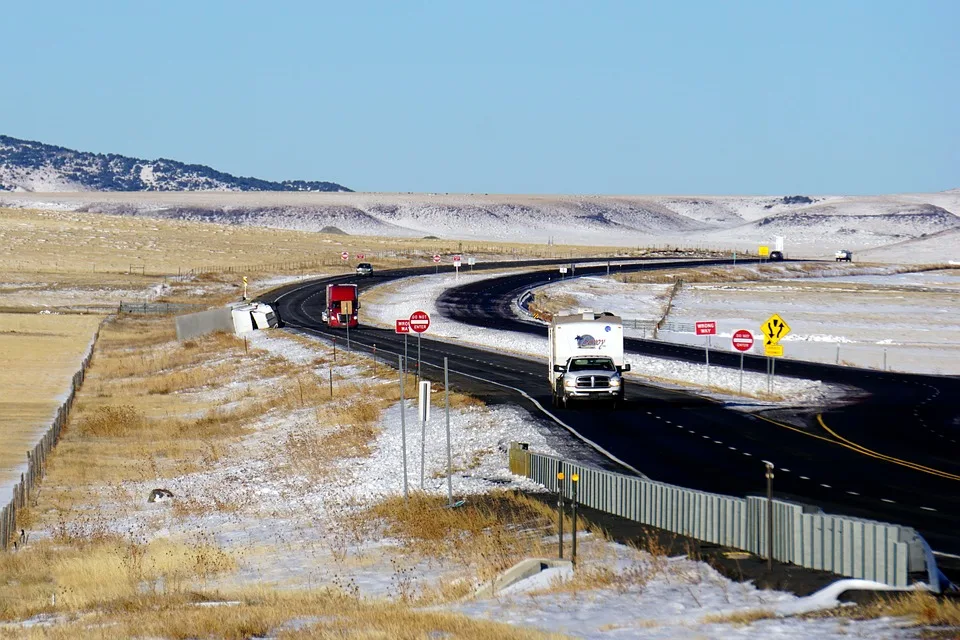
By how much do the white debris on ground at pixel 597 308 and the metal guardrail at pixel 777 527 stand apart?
20597 mm

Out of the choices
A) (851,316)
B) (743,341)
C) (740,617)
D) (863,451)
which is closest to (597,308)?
(851,316)

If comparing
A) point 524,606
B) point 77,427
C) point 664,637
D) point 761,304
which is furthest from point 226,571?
point 761,304

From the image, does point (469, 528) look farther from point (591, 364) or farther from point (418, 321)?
point (418, 321)

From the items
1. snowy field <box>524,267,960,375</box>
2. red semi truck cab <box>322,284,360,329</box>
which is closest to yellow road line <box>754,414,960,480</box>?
snowy field <box>524,267,960,375</box>

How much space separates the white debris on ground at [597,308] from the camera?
48.2 m

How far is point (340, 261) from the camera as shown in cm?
14725

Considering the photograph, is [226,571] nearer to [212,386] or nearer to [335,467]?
[335,467]

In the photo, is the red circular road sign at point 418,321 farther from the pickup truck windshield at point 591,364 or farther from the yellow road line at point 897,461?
the yellow road line at point 897,461

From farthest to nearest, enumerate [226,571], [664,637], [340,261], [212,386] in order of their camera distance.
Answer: [340,261]
[212,386]
[226,571]
[664,637]

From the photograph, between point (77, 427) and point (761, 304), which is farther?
point (761, 304)

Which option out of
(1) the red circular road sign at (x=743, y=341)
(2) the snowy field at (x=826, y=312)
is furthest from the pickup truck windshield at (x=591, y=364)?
(2) the snowy field at (x=826, y=312)

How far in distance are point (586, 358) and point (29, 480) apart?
16982mm

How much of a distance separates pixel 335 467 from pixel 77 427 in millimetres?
13418

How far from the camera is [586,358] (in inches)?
1606
